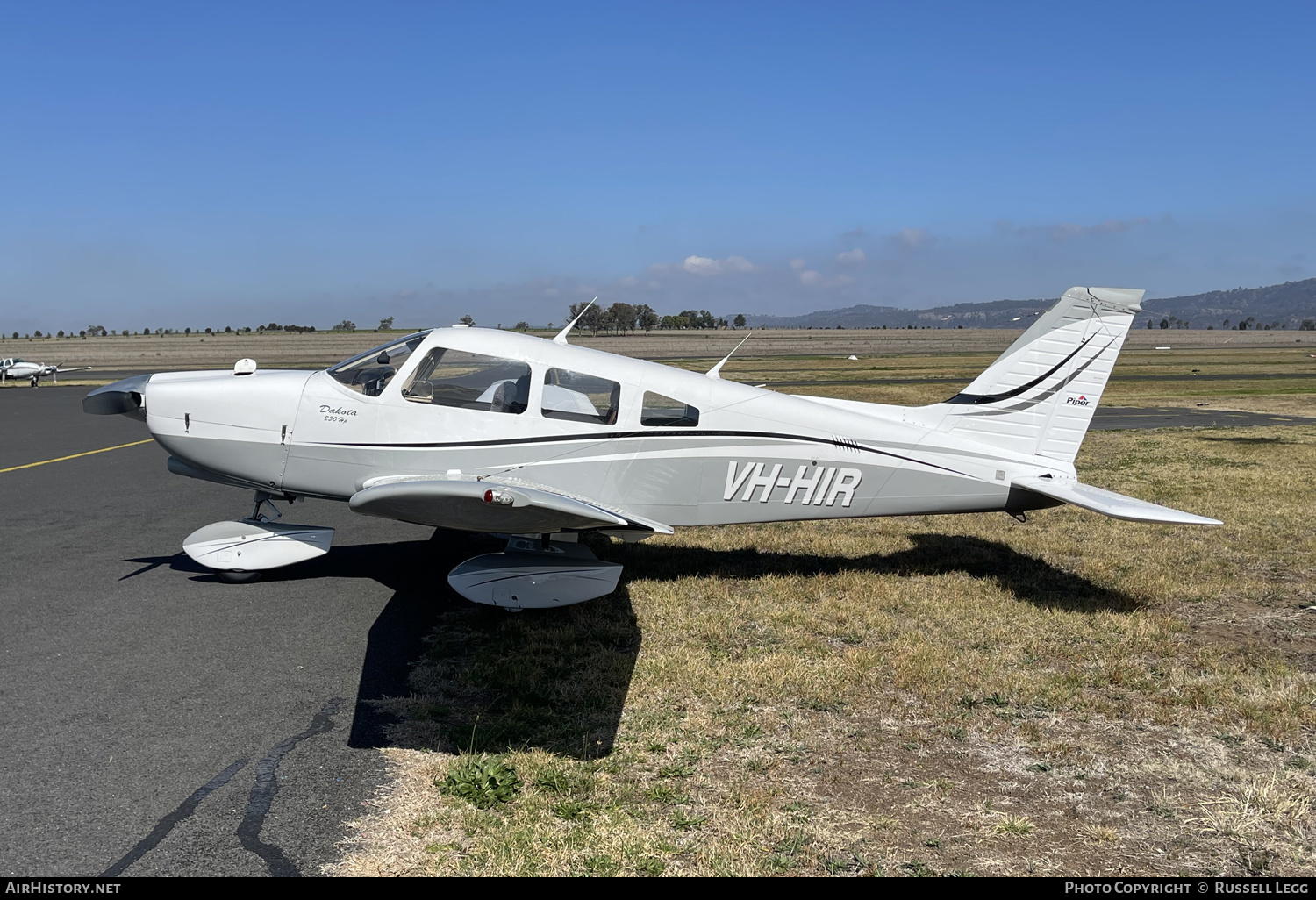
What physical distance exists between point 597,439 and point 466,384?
3.95 ft

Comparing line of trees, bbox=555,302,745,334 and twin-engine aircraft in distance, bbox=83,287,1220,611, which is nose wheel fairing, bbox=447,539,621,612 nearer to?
twin-engine aircraft in distance, bbox=83,287,1220,611

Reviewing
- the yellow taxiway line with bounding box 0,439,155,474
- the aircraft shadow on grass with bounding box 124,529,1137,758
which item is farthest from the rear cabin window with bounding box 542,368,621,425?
the yellow taxiway line with bounding box 0,439,155,474

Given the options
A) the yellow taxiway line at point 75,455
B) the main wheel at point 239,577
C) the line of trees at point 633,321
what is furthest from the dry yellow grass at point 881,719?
the line of trees at point 633,321

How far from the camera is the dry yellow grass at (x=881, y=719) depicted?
3.78 m

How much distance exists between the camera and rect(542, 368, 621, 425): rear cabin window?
6.96 meters

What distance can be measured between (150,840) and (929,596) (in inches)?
241

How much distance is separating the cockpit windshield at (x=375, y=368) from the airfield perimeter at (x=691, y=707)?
1.93 meters

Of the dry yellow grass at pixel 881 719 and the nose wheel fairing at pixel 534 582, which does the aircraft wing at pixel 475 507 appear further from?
the dry yellow grass at pixel 881 719

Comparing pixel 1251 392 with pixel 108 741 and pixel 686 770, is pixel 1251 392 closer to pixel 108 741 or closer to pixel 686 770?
pixel 686 770

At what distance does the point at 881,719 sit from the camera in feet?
16.9

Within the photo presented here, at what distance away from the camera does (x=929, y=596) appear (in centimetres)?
748

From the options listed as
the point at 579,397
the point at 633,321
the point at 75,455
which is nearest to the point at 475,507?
the point at 579,397

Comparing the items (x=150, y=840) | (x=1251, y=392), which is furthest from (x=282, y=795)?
(x=1251, y=392)

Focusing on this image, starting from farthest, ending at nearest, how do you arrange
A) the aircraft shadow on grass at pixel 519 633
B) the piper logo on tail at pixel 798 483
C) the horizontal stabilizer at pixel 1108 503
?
the piper logo on tail at pixel 798 483, the horizontal stabilizer at pixel 1108 503, the aircraft shadow on grass at pixel 519 633
